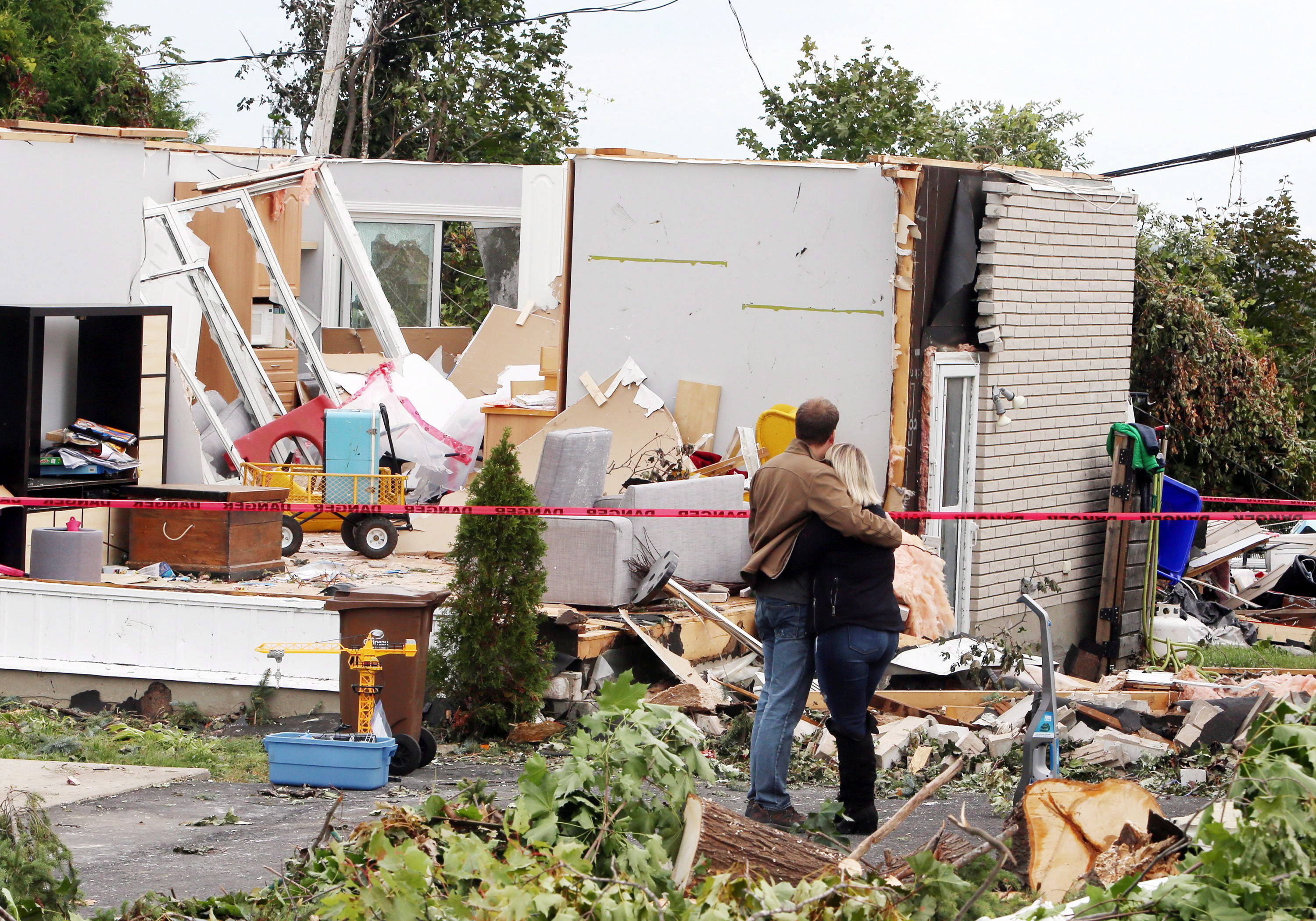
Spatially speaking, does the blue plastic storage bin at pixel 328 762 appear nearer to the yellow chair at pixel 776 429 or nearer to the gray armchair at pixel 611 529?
the gray armchair at pixel 611 529

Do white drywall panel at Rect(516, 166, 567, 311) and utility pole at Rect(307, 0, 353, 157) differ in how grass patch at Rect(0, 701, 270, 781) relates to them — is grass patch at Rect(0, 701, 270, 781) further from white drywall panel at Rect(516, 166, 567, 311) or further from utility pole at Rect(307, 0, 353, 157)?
utility pole at Rect(307, 0, 353, 157)

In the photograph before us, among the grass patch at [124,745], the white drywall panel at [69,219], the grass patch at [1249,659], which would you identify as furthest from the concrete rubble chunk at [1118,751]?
the white drywall panel at [69,219]

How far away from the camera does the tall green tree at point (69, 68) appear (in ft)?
87.9

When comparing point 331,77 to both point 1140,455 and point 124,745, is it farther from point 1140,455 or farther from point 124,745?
point 124,745

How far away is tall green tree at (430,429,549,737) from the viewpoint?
26.9 ft

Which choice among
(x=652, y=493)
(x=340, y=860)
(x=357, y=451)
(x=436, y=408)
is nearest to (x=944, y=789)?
(x=652, y=493)

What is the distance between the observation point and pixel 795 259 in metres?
12.0

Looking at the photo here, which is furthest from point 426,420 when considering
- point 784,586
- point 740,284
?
point 784,586

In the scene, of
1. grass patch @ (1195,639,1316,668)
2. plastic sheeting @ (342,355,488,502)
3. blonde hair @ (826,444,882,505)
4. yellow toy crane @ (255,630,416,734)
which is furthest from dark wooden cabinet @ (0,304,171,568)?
grass patch @ (1195,639,1316,668)

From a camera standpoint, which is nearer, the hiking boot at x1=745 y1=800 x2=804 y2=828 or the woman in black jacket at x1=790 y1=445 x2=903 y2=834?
the woman in black jacket at x1=790 y1=445 x2=903 y2=834

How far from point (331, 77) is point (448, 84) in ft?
15.1

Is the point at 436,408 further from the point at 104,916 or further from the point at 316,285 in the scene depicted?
the point at 104,916

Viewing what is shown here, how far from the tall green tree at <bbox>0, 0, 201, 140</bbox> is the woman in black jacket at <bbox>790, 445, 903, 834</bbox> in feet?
80.0

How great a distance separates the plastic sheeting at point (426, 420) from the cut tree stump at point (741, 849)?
8.67m
